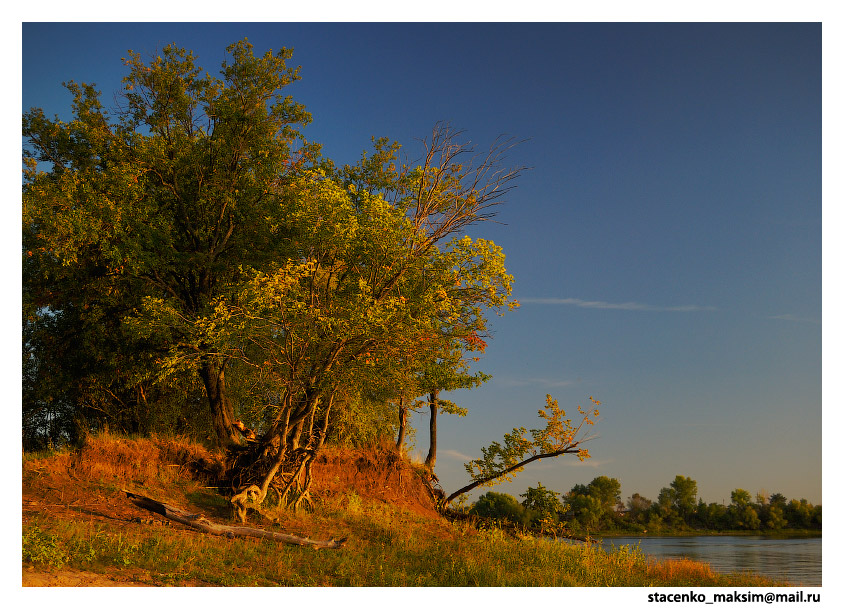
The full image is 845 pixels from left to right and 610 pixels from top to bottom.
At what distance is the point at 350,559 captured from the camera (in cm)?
1462

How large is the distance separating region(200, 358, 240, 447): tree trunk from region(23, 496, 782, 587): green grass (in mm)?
4887

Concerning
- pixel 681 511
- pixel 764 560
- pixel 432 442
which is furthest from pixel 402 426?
pixel 681 511

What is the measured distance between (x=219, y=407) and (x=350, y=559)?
970 cm

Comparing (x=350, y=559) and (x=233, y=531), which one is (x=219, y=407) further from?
(x=350, y=559)

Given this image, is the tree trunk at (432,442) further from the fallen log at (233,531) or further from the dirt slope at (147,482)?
the fallen log at (233,531)

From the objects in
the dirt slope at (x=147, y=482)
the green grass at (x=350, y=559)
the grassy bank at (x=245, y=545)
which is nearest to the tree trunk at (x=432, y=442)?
the dirt slope at (x=147, y=482)

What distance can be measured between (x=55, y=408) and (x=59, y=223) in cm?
1137

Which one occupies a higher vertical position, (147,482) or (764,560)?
(147,482)

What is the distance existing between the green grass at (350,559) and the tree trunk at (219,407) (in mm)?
4887

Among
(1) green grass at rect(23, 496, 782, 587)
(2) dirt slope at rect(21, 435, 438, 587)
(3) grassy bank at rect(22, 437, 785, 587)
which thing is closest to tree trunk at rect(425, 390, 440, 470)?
(2) dirt slope at rect(21, 435, 438, 587)

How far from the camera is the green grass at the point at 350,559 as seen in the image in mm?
12086
